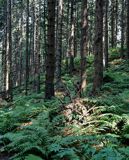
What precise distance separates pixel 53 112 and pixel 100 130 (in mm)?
2059

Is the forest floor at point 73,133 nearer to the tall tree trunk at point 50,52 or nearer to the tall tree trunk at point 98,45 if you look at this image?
the tall tree trunk at point 50,52

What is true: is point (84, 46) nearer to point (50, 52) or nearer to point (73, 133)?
point (50, 52)

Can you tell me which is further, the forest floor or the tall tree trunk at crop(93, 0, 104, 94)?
the tall tree trunk at crop(93, 0, 104, 94)

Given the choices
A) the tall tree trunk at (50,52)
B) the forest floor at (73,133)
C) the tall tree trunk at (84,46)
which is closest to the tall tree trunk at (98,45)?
the tall tree trunk at (84,46)

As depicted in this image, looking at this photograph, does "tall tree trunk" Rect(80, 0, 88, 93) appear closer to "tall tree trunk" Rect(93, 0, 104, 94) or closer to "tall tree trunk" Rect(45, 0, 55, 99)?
"tall tree trunk" Rect(93, 0, 104, 94)

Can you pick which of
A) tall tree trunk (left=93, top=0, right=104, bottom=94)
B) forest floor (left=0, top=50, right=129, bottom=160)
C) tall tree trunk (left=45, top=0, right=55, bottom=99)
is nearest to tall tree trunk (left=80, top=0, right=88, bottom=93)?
tall tree trunk (left=93, top=0, right=104, bottom=94)

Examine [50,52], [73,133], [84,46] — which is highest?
[84,46]

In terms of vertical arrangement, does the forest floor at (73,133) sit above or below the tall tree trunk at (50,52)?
below

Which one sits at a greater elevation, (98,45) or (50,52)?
(98,45)

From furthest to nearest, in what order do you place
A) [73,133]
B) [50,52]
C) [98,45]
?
1. [98,45]
2. [50,52]
3. [73,133]

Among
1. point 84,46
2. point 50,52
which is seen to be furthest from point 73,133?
point 84,46

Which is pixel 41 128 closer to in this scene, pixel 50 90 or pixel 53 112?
pixel 53 112

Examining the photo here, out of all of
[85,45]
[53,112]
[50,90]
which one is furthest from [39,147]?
[85,45]

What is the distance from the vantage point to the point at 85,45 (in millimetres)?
14133
